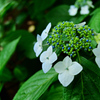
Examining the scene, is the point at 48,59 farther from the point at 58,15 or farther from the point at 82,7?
the point at 58,15

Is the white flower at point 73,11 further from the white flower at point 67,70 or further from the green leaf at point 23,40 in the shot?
the white flower at point 67,70

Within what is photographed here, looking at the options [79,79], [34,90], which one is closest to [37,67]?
[34,90]

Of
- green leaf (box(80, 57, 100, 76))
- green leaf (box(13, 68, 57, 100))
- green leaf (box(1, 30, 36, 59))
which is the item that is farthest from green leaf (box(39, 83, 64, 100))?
green leaf (box(1, 30, 36, 59))

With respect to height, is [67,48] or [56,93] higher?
[67,48]

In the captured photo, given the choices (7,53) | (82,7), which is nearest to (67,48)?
(7,53)

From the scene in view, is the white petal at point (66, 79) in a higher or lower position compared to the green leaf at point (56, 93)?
higher

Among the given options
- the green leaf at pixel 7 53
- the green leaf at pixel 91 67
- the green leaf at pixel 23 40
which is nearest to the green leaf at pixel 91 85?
the green leaf at pixel 91 67

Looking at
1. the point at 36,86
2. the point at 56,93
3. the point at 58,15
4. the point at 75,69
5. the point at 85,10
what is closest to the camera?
the point at 75,69
